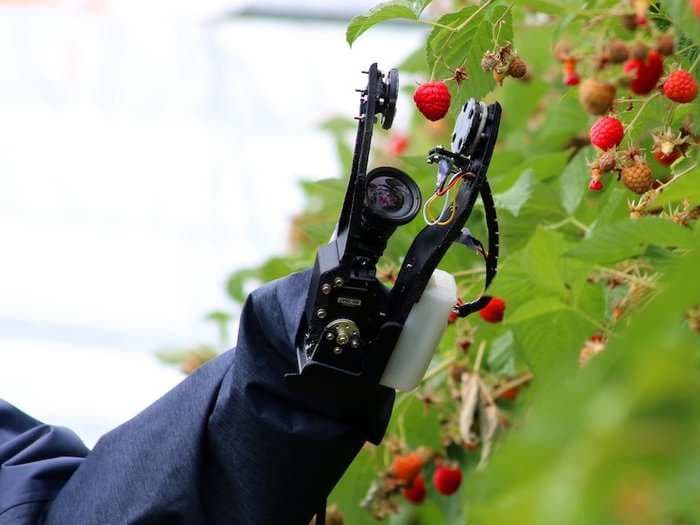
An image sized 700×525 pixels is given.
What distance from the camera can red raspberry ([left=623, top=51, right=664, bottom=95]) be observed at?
73 cm

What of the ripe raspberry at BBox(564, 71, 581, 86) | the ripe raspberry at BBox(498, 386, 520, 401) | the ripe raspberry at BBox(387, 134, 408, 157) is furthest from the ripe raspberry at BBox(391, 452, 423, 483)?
the ripe raspberry at BBox(387, 134, 408, 157)

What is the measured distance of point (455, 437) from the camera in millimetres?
1242

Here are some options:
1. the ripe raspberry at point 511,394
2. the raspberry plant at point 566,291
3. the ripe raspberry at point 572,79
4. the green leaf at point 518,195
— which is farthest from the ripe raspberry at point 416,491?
the ripe raspberry at point 572,79

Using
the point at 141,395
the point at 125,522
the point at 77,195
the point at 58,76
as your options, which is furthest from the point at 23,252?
the point at 125,522

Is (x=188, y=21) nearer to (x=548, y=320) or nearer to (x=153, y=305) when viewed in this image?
(x=153, y=305)

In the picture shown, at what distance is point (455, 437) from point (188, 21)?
2.83 metres

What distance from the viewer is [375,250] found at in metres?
0.78

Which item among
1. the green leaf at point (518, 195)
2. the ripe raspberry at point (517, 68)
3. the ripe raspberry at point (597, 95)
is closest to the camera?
the ripe raspberry at point (597, 95)

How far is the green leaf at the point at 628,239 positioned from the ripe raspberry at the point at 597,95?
9cm

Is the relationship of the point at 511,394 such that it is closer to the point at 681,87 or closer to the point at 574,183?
the point at 574,183

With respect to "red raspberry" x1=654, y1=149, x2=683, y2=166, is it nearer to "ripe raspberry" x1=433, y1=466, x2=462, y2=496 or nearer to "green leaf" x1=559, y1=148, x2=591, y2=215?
"green leaf" x1=559, y1=148, x2=591, y2=215

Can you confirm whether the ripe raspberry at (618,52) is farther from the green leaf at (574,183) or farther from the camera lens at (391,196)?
the green leaf at (574,183)

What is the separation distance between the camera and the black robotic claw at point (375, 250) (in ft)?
2.51

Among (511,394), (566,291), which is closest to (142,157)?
(511,394)
